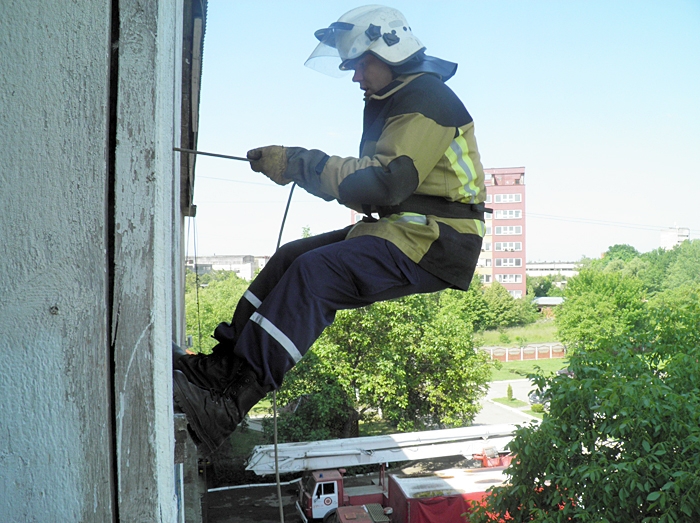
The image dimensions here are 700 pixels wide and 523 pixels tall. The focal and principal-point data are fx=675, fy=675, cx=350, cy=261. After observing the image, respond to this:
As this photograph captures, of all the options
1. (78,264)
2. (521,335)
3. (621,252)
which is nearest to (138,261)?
(78,264)

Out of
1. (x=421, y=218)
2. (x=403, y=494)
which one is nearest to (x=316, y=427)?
(x=403, y=494)

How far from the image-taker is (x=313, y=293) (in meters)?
2.09

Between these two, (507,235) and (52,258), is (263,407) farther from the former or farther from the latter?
(507,235)

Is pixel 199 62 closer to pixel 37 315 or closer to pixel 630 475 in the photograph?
pixel 37 315

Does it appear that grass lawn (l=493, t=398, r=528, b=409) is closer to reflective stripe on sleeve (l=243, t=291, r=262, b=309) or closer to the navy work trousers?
reflective stripe on sleeve (l=243, t=291, r=262, b=309)

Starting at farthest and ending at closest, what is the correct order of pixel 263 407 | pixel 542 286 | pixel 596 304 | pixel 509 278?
pixel 542 286, pixel 509 278, pixel 596 304, pixel 263 407

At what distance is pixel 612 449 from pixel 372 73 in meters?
8.56

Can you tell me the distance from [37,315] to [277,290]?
107 cm

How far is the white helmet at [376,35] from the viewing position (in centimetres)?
235

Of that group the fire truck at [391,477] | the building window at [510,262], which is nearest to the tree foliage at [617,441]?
the fire truck at [391,477]

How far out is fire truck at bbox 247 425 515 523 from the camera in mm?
16156

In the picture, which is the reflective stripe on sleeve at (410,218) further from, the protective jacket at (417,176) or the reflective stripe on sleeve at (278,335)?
the reflective stripe on sleeve at (278,335)

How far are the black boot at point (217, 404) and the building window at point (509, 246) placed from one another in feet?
298

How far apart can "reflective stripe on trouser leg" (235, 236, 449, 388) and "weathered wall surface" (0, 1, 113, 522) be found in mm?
996
